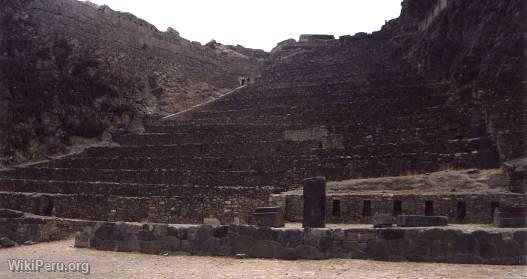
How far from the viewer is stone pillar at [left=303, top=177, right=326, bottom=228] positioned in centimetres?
1275

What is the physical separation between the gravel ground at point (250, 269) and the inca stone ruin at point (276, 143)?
1.40 ft

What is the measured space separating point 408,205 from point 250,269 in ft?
19.7

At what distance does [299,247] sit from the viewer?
11.7 meters

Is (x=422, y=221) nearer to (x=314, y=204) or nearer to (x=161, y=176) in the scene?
(x=314, y=204)

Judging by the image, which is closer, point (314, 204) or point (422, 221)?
point (422, 221)

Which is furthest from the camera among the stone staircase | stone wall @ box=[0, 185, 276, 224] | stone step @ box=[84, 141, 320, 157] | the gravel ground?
stone step @ box=[84, 141, 320, 157]

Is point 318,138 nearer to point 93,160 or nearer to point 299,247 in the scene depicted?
point 93,160

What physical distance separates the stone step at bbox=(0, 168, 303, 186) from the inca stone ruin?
2.1 inches

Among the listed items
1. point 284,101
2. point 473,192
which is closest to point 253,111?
point 284,101

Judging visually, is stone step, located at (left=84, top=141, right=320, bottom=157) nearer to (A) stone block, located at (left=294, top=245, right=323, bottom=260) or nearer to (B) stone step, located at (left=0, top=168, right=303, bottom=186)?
(B) stone step, located at (left=0, top=168, right=303, bottom=186)

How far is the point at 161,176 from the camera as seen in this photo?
67.2 ft

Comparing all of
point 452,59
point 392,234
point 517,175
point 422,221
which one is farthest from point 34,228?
point 452,59

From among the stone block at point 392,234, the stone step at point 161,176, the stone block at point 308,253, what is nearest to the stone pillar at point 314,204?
the stone block at point 308,253

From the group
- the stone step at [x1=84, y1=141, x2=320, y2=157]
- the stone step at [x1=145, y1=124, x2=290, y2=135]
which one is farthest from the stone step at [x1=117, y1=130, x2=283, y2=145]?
the stone step at [x1=84, y1=141, x2=320, y2=157]
